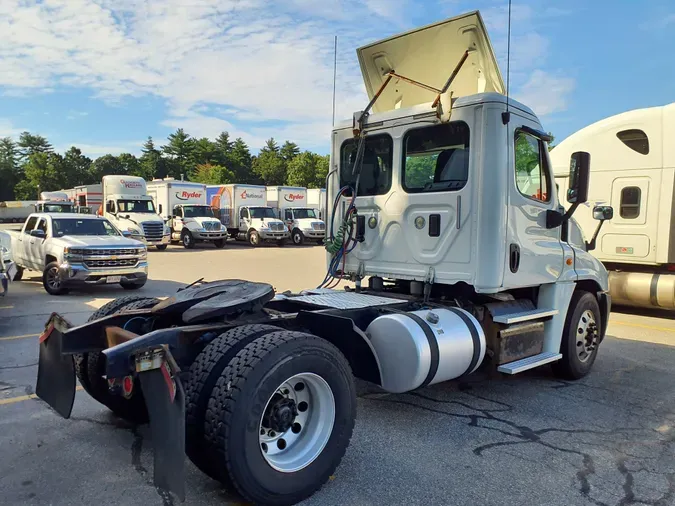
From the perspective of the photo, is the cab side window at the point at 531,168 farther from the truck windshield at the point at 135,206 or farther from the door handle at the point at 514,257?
the truck windshield at the point at 135,206

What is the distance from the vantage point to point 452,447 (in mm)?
3951

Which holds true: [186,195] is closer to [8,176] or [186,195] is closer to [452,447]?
[452,447]

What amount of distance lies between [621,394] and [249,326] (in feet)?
13.2

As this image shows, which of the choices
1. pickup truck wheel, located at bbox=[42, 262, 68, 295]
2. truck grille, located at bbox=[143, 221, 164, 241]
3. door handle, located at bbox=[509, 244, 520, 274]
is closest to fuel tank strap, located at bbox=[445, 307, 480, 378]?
door handle, located at bbox=[509, 244, 520, 274]

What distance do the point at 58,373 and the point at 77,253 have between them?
793cm

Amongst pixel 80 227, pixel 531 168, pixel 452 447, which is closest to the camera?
pixel 452 447

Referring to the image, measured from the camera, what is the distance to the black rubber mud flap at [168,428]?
265 centimetres

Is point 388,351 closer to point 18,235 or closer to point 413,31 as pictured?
point 413,31

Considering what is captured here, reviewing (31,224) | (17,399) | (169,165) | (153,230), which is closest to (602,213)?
(17,399)

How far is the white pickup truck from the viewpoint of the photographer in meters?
10.8

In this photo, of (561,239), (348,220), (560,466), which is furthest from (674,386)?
(348,220)

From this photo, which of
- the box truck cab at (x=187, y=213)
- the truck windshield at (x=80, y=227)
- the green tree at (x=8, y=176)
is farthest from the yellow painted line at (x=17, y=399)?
the green tree at (x=8, y=176)

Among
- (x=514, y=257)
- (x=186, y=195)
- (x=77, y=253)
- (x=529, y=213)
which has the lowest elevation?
(x=77, y=253)

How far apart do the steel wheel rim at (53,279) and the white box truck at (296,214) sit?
60.3 ft
